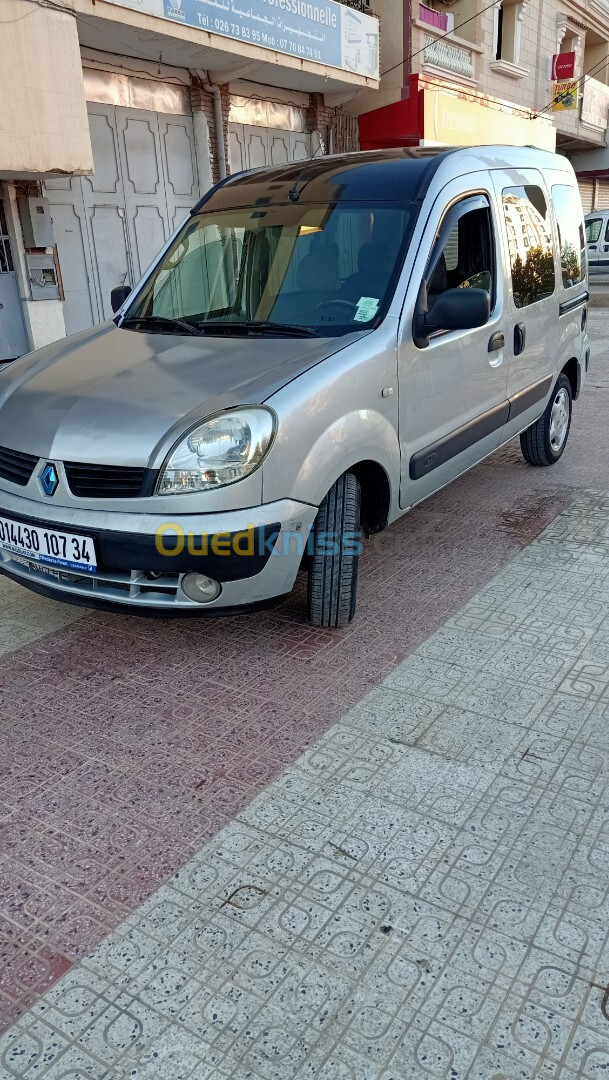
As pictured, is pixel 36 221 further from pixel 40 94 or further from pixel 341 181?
pixel 341 181

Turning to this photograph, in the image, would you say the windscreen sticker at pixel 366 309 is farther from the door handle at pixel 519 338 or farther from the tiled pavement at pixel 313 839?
the door handle at pixel 519 338

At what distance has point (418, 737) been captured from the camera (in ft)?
8.91

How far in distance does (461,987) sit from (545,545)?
115 inches

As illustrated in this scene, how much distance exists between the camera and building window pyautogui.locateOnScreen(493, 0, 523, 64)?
20.5 metres

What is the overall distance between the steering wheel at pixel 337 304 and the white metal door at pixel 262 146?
9.48 m

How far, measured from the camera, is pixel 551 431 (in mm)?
5652

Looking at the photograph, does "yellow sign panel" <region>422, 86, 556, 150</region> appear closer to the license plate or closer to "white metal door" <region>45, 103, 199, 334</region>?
"white metal door" <region>45, 103, 199, 334</region>

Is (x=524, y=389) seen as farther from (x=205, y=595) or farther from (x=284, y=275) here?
(x=205, y=595)

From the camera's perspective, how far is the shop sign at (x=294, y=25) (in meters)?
9.70

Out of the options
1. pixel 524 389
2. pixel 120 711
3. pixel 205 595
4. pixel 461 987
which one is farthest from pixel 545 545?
pixel 461 987

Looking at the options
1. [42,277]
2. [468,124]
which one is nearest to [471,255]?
[42,277]

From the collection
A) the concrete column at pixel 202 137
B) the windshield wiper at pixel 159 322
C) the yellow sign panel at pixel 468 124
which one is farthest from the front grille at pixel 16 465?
the yellow sign panel at pixel 468 124

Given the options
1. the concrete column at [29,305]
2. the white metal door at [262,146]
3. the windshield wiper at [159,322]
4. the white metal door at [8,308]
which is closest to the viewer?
the windshield wiper at [159,322]

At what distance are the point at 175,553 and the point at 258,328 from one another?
1.21 meters
